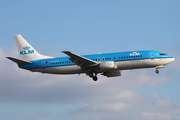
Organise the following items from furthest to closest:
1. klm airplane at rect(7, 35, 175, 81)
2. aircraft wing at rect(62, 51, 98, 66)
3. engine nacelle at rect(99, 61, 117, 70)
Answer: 1. klm airplane at rect(7, 35, 175, 81)
2. engine nacelle at rect(99, 61, 117, 70)
3. aircraft wing at rect(62, 51, 98, 66)

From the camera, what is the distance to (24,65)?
55062 mm

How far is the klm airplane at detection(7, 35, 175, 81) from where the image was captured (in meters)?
51.2

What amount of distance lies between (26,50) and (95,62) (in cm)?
1534

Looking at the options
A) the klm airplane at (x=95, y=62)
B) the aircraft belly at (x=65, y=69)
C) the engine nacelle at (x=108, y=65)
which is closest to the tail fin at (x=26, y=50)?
the klm airplane at (x=95, y=62)

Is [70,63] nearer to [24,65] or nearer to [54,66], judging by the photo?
[54,66]

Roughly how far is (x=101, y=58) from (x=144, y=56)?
761cm

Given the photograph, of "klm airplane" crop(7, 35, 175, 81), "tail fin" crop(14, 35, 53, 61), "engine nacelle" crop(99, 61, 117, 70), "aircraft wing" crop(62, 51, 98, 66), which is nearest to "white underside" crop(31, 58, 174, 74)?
"klm airplane" crop(7, 35, 175, 81)

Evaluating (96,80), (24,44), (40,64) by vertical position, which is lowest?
(96,80)

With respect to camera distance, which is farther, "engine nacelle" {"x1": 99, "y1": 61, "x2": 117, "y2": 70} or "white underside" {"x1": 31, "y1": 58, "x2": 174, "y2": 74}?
"white underside" {"x1": 31, "y1": 58, "x2": 174, "y2": 74}

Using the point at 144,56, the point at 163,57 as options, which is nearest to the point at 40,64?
the point at 144,56

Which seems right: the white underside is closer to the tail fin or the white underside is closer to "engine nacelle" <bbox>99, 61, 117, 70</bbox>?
"engine nacelle" <bbox>99, 61, 117, 70</bbox>

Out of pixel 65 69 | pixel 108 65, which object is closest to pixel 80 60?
pixel 65 69

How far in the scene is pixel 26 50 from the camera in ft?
191

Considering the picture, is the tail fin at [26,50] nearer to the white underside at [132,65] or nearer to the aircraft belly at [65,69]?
the aircraft belly at [65,69]
